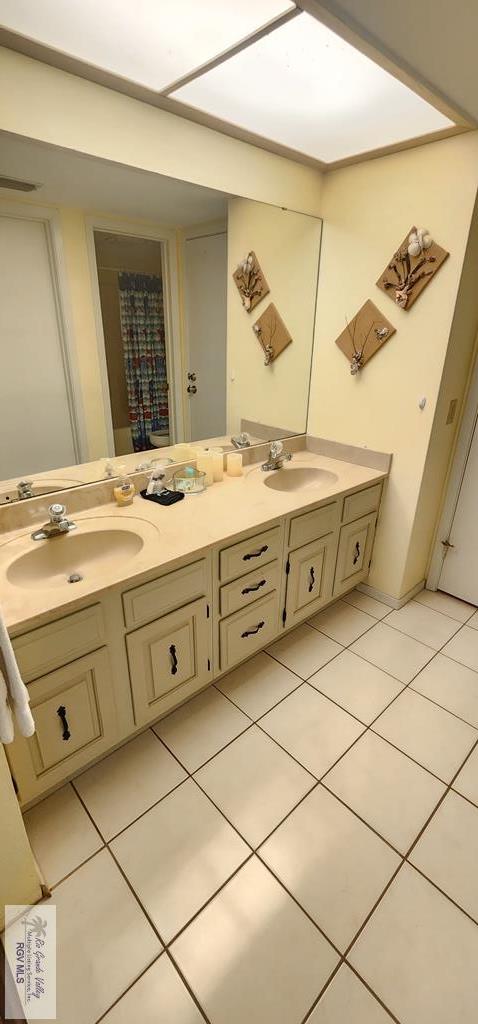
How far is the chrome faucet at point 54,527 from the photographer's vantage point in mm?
1396

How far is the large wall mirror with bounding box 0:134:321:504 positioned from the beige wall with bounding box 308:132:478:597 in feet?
0.64

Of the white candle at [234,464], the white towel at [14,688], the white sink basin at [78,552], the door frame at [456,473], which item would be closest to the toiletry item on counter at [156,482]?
the white sink basin at [78,552]

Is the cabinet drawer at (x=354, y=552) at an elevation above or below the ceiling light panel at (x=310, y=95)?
below

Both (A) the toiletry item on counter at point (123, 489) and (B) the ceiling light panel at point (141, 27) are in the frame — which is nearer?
(B) the ceiling light panel at point (141, 27)

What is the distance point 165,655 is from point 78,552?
459mm

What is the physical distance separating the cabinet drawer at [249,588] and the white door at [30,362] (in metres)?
0.77

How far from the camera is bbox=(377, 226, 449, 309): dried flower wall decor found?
171cm

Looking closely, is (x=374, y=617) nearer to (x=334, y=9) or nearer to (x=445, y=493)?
(x=445, y=493)

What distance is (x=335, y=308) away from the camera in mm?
2107

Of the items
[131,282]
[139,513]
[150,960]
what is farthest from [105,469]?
[150,960]

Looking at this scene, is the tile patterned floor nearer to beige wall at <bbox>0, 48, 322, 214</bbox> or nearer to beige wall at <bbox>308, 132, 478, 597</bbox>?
beige wall at <bbox>308, 132, 478, 597</bbox>

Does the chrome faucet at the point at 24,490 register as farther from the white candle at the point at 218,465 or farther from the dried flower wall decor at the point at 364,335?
the dried flower wall decor at the point at 364,335

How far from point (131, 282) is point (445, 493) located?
6.00 feet

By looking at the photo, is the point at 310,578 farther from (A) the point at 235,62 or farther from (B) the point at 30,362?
(A) the point at 235,62
